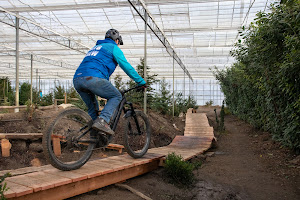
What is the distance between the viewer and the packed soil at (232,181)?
3929 mm

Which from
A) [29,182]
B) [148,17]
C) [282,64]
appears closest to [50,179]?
[29,182]

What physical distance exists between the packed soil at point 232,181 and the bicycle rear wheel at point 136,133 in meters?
0.44

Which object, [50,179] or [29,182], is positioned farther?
[50,179]

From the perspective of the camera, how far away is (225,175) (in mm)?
5293

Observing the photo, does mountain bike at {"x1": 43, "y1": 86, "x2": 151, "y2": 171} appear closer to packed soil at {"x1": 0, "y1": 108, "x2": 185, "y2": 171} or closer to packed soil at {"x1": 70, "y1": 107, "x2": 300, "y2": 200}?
packed soil at {"x1": 70, "y1": 107, "x2": 300, "y2": 200}

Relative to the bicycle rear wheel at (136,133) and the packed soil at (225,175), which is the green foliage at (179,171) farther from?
the bicycle rear wheel at (136,133)

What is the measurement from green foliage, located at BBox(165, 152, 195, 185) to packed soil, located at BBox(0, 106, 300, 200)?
0.33 ft

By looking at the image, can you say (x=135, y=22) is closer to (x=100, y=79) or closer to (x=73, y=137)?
(x=100, y=79)

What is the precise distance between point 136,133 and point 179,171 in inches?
36.6

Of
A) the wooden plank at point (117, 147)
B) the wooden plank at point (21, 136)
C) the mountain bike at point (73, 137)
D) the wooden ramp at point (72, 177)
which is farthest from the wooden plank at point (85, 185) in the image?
the wooden plank at point (21, 136)

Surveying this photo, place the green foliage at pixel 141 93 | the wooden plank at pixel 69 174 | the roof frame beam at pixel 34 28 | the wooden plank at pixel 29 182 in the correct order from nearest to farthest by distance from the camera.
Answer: the wooden plank at pixel 29 182
the wooden plank at pixel 69 174
the green foliage at pixel 141 93
the roof frame beam at pixel 34 28

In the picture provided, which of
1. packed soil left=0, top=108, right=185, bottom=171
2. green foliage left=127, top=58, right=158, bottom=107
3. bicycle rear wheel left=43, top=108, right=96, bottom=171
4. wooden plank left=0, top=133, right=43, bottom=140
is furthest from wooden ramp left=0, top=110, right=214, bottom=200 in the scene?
green foliage left=127, top=58, right=158, bottom=107

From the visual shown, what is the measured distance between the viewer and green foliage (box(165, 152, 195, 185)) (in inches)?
174

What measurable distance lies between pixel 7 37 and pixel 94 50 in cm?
1869
